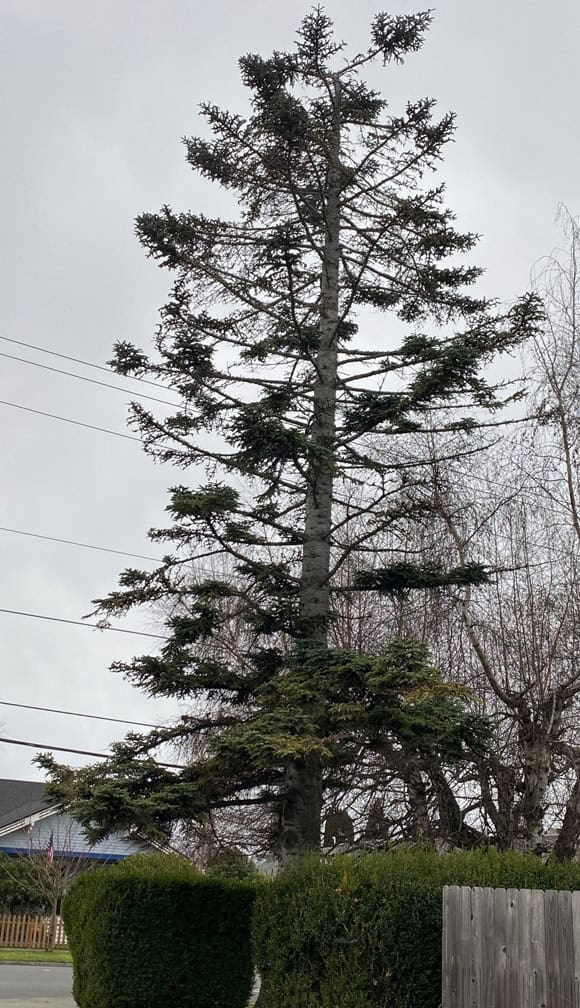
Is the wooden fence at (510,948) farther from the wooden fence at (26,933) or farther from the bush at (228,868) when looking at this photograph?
the wooden fence at (26,933)

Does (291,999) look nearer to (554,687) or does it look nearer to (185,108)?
(554,687)

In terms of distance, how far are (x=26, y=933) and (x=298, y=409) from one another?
19989 millimetres

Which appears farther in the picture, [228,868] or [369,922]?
[228,868]

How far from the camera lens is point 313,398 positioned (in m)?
11.8

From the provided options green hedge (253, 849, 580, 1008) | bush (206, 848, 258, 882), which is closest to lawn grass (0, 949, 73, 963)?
bush (206, 848, 258, 882)

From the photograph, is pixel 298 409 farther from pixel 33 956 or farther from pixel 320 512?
pixel 33 956

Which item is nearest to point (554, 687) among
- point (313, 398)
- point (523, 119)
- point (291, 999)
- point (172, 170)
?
point (313, 398)

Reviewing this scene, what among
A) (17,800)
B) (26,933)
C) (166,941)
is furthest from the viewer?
(17,800)

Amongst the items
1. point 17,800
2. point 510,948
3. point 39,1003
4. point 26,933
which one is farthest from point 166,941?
point 17,800

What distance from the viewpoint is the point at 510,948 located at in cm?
531

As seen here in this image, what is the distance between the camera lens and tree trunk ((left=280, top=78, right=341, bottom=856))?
1009cm

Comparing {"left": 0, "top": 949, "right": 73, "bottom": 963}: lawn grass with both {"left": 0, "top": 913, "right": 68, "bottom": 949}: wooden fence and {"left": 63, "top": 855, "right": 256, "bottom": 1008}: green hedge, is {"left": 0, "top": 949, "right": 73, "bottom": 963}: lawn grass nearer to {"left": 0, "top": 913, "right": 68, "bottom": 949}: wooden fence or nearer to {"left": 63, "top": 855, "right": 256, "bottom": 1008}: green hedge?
{"left": 0, "top": 913, "right": 68, "bottom": 949}: wooden fence

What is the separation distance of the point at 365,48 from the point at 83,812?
32.2 ft

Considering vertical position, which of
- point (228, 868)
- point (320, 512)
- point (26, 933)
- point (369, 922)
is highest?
point (320, 512)
